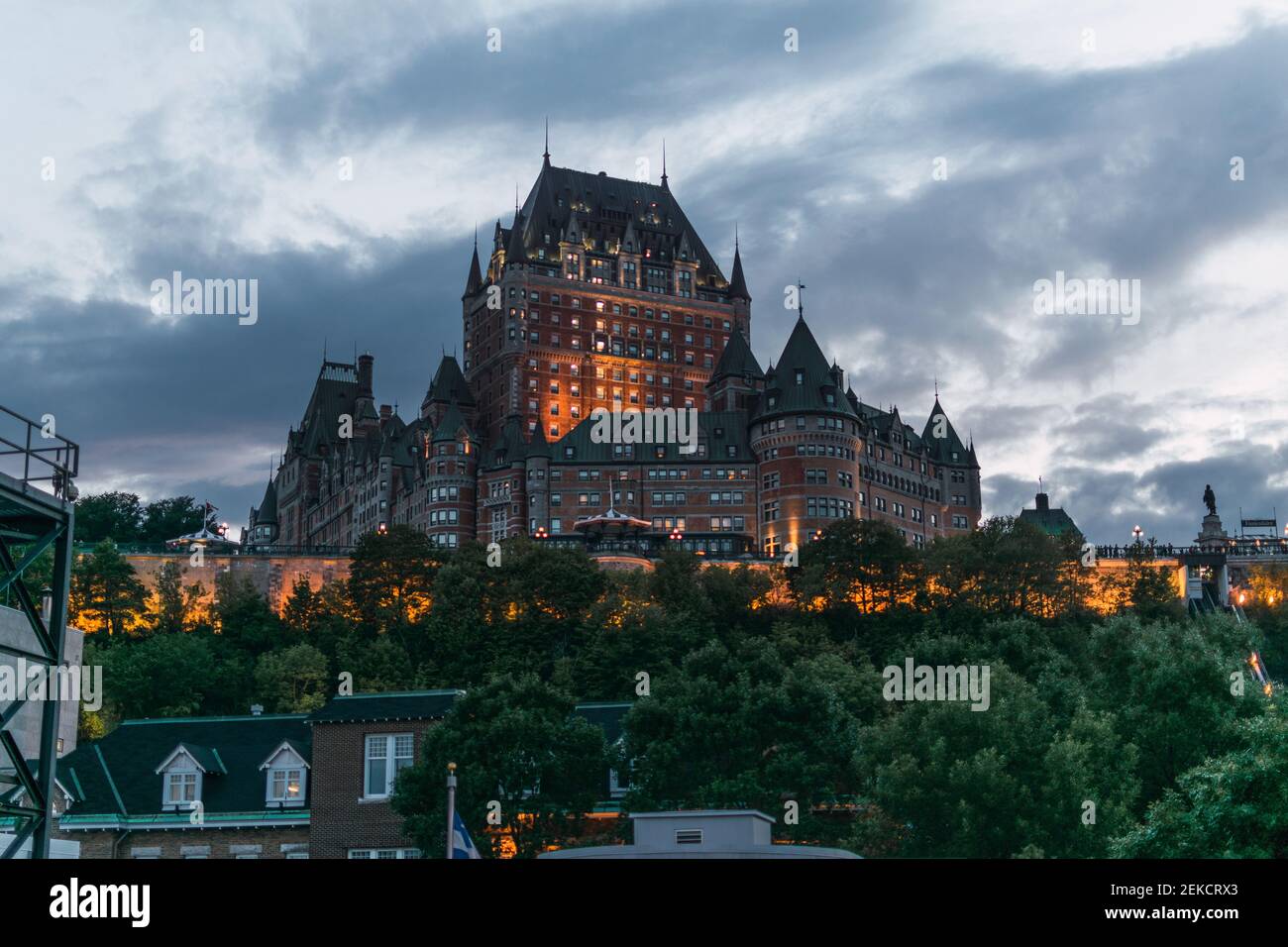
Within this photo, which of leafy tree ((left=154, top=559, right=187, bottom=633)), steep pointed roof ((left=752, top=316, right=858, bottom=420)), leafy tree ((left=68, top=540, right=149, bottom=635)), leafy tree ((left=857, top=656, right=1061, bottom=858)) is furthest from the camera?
steep pointed roof ((left=752, top=316, right=858, bottom=420))

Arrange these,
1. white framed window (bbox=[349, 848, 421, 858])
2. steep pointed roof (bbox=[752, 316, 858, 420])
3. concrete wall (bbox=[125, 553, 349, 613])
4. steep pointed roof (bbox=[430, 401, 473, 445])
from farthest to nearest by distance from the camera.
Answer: steep pointed roof (bbox=[430, 401, 473, 445]) → steep pointed roof (bbox=[752, 316, 858, 420]) → concrete wall (bbox=[125, 553, 349, 613]) → white framed window (bbox=[349, 848, 421, 858])

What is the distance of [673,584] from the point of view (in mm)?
125750

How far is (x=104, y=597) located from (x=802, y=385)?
254ft

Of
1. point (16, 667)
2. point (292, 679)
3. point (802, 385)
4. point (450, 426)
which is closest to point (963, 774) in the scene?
point (16, 667)

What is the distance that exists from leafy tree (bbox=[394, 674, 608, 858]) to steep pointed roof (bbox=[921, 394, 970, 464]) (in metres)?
140

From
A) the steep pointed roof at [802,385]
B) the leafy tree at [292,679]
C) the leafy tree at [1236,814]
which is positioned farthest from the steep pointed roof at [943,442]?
the leafy tree at [1236,814]

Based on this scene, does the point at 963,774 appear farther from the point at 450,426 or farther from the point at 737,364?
A: the point at 737,364

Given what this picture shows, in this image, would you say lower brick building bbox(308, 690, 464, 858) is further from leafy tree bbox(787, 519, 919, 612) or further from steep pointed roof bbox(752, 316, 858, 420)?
steep pointed roof bbox(752, 316, 858, 420)

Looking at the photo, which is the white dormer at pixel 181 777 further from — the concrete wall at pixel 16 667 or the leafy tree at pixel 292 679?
the leafy tree at pixel 292 679

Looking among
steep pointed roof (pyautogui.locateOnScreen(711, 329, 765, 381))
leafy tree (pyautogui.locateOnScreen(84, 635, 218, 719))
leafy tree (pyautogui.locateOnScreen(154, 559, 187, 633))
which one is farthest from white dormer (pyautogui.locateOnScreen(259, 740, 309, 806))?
steep pointed roof (pyautogui.locateOnScreen(711, 329, 765, 381))

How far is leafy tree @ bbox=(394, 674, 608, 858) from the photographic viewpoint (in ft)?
168

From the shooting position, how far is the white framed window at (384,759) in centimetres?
5397

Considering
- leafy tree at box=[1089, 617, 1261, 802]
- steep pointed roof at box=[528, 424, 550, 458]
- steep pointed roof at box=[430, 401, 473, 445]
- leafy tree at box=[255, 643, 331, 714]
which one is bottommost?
leafy tree at box=[1089, 617, 1261, 802]
